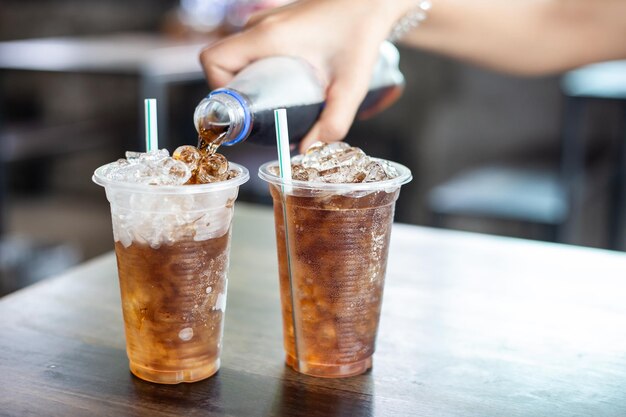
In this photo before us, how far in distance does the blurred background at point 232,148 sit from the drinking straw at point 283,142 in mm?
2189

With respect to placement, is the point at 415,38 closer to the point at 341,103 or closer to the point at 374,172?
the point at 341,103

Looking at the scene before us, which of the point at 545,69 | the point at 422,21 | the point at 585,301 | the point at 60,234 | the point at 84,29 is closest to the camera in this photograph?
the point at 585,301

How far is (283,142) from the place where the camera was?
848mm

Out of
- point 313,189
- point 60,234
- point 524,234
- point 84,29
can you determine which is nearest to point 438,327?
point 313,189

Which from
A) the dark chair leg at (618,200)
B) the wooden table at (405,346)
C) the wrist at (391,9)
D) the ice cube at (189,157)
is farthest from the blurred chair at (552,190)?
the ice cube at (189,157)

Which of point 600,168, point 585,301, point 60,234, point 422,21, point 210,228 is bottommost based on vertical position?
point 60,234

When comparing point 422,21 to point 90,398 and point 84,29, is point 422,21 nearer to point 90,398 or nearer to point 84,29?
point 90,398

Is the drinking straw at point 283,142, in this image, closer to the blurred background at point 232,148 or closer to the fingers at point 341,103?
the fingers at point 341,103

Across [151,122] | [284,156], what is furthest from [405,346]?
[151,122]

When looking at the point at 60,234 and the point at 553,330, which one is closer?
the point at 553,330

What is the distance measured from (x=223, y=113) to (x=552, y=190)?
2.48m

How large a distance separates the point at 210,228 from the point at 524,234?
296cm

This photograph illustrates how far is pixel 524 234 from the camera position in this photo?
11.8ft

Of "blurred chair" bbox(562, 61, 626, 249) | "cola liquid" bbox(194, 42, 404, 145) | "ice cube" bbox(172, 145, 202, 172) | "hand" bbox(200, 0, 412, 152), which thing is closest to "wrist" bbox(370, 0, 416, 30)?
"hand" bbox(200, 0, 412, 152)
